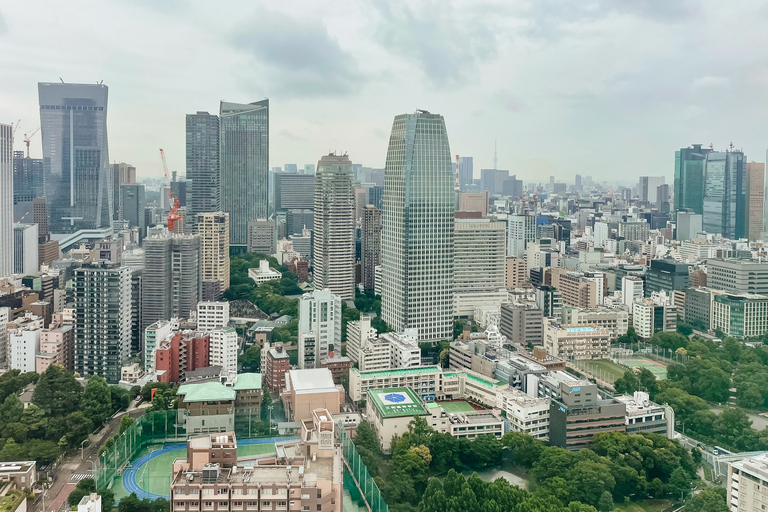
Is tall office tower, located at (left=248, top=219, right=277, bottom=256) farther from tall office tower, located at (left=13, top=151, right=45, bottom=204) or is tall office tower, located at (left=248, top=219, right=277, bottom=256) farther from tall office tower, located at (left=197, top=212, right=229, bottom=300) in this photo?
tall office tower, located at (left=13, top=151, right=45, bottom=204)

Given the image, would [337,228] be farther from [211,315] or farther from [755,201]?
[755,201]

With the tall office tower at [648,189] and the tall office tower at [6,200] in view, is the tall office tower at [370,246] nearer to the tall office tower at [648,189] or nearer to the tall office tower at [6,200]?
the tall office tower at [6,200]

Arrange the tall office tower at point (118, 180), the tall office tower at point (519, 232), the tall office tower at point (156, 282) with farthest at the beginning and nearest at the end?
the tall office tower at point (118, 180) < the tall office tower at point (519, 232) < the tall office tower at point (156, 282)

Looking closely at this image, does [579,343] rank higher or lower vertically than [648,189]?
lower

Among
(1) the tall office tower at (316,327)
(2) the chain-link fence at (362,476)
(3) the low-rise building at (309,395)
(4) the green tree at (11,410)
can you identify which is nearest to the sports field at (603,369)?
(1) the tall office tower at (316,327)

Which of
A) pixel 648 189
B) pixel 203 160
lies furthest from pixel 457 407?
pixel 648 189

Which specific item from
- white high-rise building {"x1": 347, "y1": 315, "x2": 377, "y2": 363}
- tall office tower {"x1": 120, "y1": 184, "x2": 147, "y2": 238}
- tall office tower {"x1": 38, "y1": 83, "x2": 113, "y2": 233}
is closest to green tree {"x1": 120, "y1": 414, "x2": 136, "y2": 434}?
white high-rise building {"x1": 347, "y1": 315, "x2": 377, "y2": 363}

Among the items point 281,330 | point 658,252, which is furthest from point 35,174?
point 658,252
